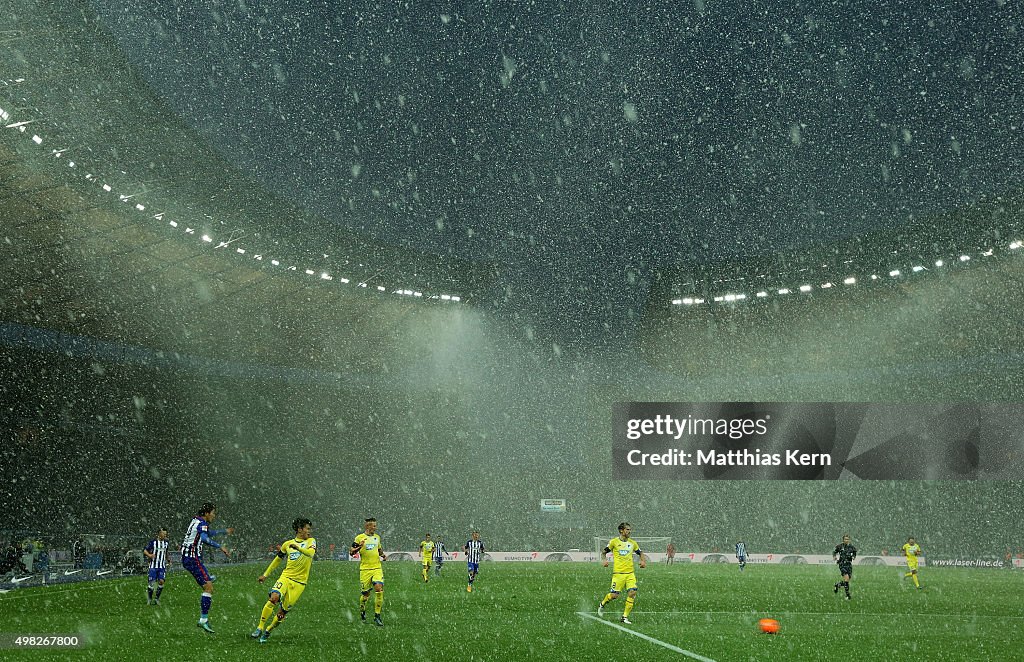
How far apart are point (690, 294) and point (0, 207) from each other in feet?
146

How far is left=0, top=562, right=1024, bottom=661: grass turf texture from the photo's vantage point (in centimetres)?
1334

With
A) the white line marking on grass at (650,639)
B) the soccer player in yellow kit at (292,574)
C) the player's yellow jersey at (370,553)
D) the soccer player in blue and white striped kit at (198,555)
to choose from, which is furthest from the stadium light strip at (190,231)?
the white line marking on grass at (650,639)

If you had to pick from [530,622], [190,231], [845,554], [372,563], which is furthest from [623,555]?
[190,231]

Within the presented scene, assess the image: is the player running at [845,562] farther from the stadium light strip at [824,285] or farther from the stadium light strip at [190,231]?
the stadium light strip at [190,231]

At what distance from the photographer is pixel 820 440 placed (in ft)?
146

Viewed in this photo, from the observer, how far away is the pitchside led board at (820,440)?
3519 cm

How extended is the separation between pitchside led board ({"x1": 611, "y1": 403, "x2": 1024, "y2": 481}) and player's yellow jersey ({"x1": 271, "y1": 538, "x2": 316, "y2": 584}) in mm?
20552

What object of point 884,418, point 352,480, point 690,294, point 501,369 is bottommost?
point 352,480

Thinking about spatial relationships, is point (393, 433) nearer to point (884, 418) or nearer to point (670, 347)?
point (670, 347)

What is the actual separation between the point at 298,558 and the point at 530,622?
6020mm

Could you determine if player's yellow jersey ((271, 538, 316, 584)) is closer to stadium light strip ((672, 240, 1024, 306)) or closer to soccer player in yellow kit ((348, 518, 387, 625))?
soccer player in yellow kit ((348, 518, 387, 625))

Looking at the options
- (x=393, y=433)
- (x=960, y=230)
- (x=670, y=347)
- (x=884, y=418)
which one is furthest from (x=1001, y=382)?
(x=393, y=433)

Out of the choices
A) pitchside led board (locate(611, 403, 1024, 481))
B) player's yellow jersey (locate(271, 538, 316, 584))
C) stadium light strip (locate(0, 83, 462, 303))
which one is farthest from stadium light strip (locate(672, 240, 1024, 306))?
player's yellow jersey (locate(271, 538, 316, 584))

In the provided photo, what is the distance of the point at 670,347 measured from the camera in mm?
71750
